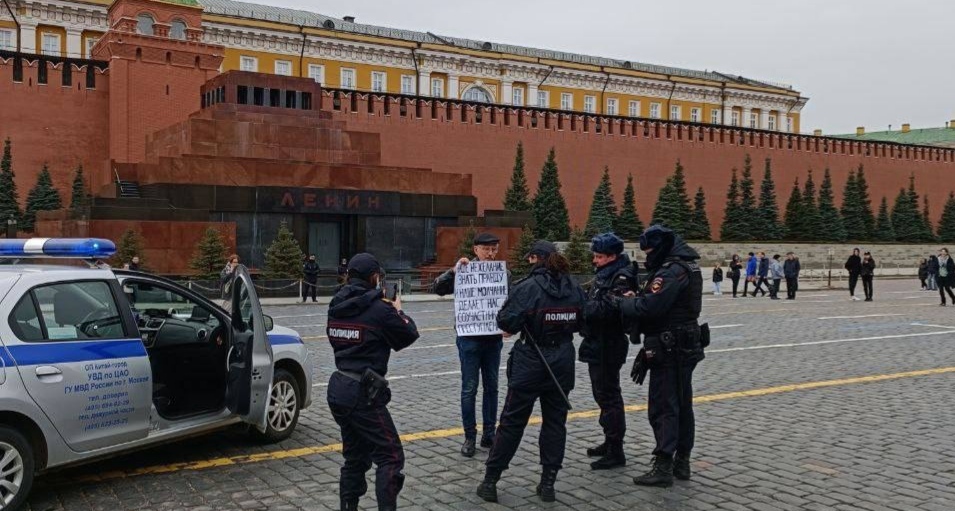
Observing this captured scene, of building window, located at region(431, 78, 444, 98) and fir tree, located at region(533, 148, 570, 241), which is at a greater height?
building window, located at region(431, 78, 444, 98)

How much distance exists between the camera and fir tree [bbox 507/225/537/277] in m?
28.8

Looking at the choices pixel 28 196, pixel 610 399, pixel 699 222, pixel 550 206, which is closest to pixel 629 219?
pixel 699 222

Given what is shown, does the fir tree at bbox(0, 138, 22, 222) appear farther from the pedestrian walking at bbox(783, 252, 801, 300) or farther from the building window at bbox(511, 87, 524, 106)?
the building window at bbox(511, 87, 524, 106)

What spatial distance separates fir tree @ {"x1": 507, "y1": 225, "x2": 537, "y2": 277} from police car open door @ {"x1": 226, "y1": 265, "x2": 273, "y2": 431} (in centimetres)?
2244

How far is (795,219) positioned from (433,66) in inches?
893

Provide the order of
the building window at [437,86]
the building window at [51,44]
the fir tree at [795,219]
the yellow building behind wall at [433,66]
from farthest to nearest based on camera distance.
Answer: the building window at [437,86] → the fir tree at [795,219] → the yellow building behind wall at [433,66] → the building window at [51,44]

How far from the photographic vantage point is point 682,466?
5.75 meters

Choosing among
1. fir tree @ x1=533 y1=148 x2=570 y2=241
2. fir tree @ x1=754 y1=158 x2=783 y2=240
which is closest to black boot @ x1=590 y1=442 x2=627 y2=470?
fir tree @ x1=533 y1=148 x2=570 y2=241

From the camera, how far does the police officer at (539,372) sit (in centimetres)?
523

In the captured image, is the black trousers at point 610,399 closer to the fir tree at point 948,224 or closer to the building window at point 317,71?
the building window at point 317,71

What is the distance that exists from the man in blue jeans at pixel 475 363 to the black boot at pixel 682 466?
4.42ft

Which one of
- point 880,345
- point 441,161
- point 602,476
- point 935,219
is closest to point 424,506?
point 602,476

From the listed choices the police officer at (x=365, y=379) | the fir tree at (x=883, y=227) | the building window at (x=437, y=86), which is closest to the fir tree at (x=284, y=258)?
the police officer at (x=365, y=379)

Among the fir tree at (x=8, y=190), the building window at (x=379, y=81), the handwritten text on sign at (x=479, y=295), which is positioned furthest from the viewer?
the building window at (x=379, y=81)
